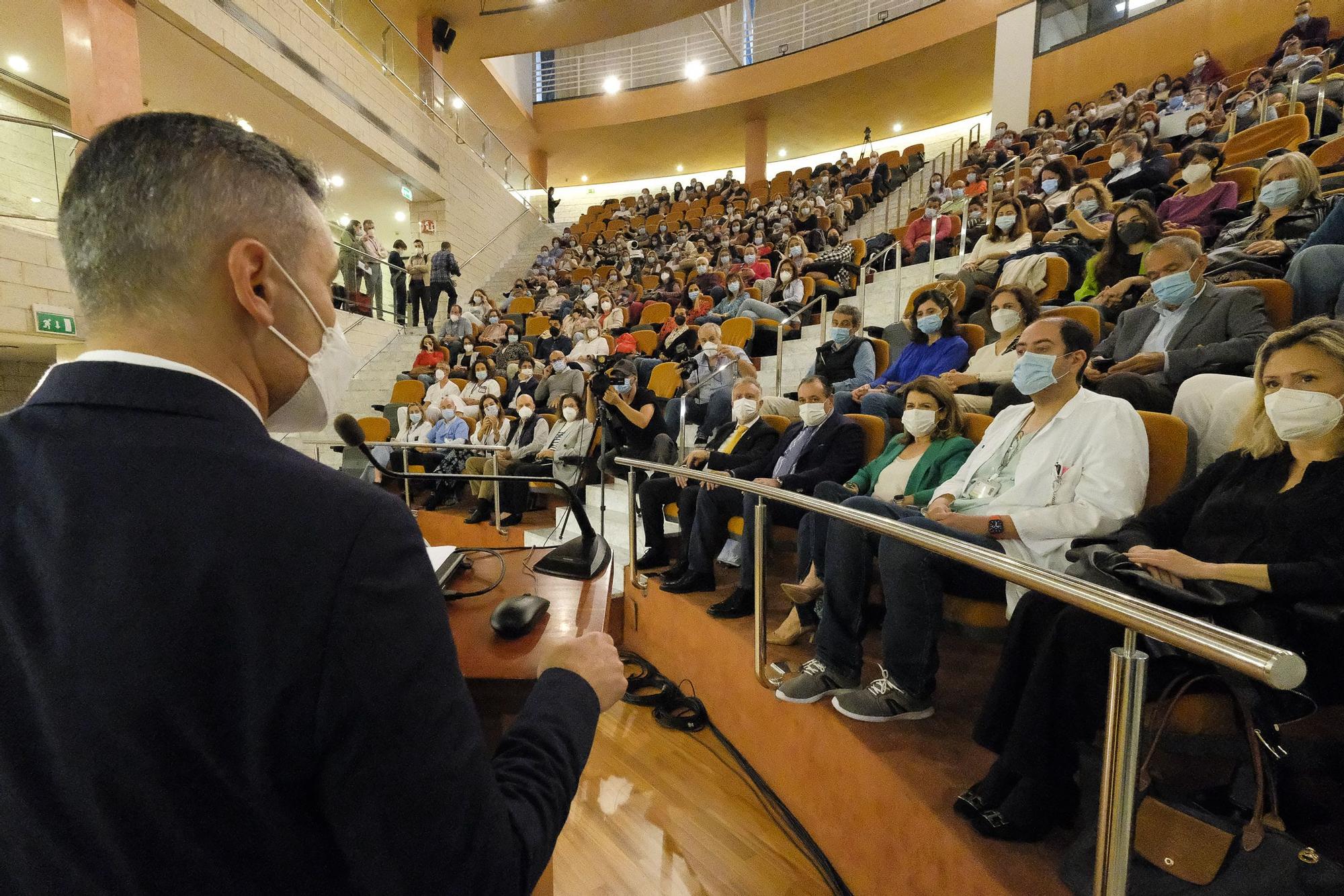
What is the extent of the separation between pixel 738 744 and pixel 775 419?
177 centimetres

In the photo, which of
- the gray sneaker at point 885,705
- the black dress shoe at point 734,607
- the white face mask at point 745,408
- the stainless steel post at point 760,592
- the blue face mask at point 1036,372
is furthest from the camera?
the white face mask at point 745,408

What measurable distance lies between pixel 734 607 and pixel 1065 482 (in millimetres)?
1266

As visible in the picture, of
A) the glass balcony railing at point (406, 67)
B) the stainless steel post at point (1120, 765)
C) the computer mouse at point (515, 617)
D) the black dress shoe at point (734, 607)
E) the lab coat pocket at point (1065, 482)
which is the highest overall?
the glass balcony railing at point (406, 67)

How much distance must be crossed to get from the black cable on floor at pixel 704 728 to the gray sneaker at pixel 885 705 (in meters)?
0.40

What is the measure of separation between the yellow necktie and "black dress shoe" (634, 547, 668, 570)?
663 mm

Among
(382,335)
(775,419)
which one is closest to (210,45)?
(382,335)

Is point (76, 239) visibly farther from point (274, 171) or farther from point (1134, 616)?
→ point (1134, 616)

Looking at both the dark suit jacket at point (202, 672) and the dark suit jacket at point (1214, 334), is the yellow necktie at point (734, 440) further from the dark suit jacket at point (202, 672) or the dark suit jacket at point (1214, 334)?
the dark suit jacket at point (202, 672)

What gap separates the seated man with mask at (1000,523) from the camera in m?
1.72

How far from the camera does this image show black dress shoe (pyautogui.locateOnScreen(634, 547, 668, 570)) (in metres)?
3.42

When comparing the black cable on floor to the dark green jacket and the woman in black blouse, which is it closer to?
the woman in black blouse

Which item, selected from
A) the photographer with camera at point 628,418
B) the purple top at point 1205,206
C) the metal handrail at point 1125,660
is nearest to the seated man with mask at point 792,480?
the photographer with camera at point 628,418

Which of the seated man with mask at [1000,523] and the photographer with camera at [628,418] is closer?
the seated man with mask at [1000,523]

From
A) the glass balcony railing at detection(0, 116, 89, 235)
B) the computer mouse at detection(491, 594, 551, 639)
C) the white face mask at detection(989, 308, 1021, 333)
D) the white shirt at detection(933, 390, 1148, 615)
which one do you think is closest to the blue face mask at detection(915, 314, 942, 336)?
the white face mask at detection(989, 308, 1021, 333)
